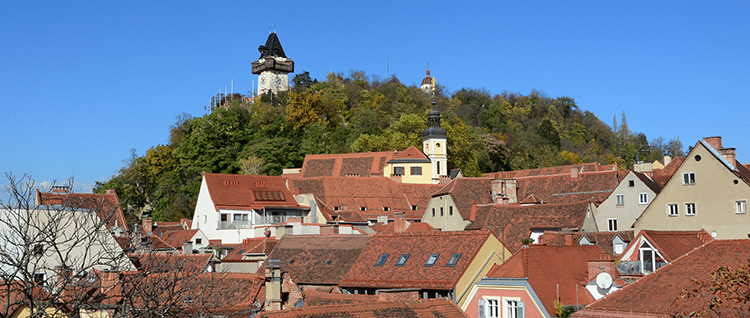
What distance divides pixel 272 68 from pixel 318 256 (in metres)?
90.0

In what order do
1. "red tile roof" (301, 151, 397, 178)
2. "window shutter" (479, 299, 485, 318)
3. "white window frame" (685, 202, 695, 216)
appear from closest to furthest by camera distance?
"window shutter" (479, 299, 485, 318) → "white window frame" (685, 202, 695, 216) → "red tile roof" (301, 151, 397, 178)

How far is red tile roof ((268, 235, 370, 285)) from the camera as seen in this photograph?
33438 millimetres

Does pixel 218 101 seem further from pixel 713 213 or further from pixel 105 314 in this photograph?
pixel 105 314

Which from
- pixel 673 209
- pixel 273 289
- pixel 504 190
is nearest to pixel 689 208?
pixel 673 209

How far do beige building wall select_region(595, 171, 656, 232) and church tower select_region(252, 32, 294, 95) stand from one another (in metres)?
78.9

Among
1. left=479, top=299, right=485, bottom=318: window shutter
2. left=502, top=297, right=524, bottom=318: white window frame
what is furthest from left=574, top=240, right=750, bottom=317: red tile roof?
left=479, top=299, right=485, bottom=318: window shutter

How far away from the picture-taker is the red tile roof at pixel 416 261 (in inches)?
1186

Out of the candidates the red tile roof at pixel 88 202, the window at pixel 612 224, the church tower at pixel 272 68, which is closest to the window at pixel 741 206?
the window at pixel 612 224

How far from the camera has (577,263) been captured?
29422mm

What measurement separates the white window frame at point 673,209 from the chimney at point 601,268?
13.6 metres

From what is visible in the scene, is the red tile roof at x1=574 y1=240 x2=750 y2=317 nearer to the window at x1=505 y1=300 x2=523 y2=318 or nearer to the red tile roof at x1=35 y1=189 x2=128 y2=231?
the window at x1=505 y1=300 x2=523 y2=318

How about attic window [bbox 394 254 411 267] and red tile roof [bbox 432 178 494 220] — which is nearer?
attic window [bbox 394 254 411 267]

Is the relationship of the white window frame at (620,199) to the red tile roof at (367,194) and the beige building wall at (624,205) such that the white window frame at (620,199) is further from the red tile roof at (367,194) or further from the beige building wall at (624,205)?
the red tile roof at (367,194)

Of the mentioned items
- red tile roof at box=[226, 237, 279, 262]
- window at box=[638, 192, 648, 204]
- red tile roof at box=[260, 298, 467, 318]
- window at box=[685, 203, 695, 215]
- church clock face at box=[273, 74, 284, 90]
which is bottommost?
red tile roof at box=[260, 298, 467, 318]
